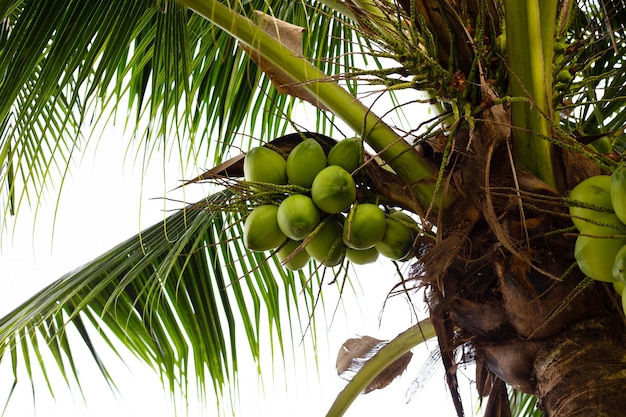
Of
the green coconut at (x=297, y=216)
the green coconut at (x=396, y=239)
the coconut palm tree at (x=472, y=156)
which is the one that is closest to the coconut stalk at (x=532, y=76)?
the coconut palm tree at (x=472, y=156)

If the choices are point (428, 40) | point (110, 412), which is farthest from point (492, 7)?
point (110, 412)

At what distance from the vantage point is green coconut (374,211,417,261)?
4.14 ft

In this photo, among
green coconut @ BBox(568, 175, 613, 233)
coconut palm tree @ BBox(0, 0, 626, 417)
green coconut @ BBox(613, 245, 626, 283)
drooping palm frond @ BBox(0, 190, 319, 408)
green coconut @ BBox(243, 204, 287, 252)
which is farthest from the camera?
drooping palm frond @ BBox(0, 190, 319, 408)

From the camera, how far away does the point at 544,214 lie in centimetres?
115

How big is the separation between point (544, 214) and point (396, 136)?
28 centimetres

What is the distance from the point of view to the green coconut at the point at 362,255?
129 centimetres

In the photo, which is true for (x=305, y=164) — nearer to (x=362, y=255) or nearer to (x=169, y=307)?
(x=362, y=255)

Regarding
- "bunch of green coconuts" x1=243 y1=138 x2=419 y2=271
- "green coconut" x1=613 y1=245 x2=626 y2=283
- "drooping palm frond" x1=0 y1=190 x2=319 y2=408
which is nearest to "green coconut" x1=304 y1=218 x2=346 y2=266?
"bunch of green coconuts" x1=243 y1=138 x2=419 y2=271

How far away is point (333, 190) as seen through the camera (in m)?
1.19

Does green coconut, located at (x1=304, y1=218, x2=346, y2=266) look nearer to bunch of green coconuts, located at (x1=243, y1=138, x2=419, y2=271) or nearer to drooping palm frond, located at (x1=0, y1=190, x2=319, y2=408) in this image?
bunch of green coconuts, located at (x1=243, y1=138, x2=419, y2=271)

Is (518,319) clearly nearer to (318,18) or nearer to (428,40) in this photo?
(428,40)

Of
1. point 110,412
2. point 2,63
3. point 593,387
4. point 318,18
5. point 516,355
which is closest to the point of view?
point 593,387

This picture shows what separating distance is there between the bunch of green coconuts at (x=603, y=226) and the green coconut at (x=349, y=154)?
363mm

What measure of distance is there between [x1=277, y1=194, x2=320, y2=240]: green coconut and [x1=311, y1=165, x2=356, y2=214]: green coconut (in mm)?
18
